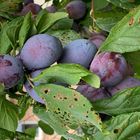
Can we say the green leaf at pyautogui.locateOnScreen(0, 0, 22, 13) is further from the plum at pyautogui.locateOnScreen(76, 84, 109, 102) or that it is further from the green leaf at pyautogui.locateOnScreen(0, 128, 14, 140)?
the plum at pyautogui.locateOnScreen(76, 84, 109, 102)

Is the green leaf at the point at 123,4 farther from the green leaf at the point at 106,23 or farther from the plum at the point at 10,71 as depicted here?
the plum at the point at 10,71

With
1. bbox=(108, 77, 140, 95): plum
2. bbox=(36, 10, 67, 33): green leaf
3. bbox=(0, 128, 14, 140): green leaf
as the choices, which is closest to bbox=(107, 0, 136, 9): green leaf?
bbox=(36, 10, 67, 33): green leaf

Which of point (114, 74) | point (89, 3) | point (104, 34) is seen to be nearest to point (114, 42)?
point (114, 74)

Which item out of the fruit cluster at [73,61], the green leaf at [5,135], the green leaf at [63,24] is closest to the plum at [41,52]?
the fruit cluster at [73,61]

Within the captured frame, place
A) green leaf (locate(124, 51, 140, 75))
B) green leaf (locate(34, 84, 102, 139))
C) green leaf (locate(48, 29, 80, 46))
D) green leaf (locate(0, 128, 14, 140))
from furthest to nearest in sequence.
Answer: green leaf (locate(0, 128, 14, 140)) < green leaf (locate(48, 29, 80, 46)) < green leaf (locate(124, 51, 140, 75)) < green leaf (locate(34, 84, 102, 139))

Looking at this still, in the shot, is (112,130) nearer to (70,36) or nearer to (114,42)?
(114,42)

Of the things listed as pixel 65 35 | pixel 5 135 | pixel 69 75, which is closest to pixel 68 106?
pixel 69 75
